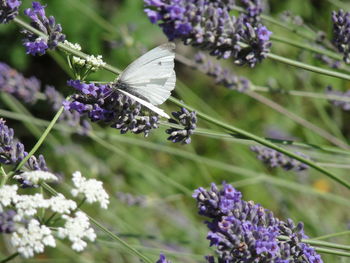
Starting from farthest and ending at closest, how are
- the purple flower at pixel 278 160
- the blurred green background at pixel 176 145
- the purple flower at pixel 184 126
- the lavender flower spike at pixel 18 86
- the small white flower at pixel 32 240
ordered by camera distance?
1. the blurred green background at pixel 176 145
2. the lavender flower spike at pixel 18 86
3. the purple flower at pixel 278 160
4. the purple flower at pixel 184 126
5. the small white flower at pixel 32 240

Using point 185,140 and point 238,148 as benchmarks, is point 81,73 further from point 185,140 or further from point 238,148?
point 238,148

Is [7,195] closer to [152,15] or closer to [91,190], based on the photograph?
[91,190]

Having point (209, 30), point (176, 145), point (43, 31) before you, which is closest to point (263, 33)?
point (209, 30)

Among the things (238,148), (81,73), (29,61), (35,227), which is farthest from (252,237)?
(29,61)

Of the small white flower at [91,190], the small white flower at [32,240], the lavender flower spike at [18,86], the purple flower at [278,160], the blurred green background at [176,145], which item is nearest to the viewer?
the small white flower at [32,240]

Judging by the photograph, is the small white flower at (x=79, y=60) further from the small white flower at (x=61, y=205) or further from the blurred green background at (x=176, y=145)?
the blurred green background at (x=176, y=145)

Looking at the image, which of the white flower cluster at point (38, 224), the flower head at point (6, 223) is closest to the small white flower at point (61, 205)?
the white flower cluster at point (38, 224)

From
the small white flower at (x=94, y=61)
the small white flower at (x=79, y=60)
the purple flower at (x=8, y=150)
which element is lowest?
the purple flower at (x=8, y=150)

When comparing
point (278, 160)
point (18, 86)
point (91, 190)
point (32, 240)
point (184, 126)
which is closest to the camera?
point (32, 240)
